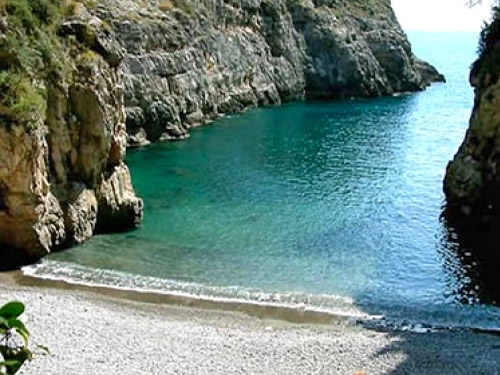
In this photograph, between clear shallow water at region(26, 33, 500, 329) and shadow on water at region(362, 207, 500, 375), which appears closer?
shadow on water at region(362, 207, 500, 375)

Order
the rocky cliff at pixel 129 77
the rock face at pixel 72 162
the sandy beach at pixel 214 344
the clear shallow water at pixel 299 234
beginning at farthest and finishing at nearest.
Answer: the rocky cliff at pixel 129 77
the rock face at pixel 72 162
the clear shallow water at pixel 299 234
the sandy beach at pixel 214 344

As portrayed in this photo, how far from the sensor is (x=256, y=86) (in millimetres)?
97688

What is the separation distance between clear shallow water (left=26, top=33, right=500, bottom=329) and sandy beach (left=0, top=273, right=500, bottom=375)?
2.58 metres

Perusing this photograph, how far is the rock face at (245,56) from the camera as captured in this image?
70.4 meters

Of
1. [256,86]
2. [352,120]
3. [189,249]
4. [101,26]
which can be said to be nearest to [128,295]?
[189,249]

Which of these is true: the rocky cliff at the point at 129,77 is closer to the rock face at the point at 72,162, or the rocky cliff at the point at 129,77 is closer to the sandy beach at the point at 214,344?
the rock face at the point at 72,162

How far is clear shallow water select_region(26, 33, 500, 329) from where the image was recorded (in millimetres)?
30062

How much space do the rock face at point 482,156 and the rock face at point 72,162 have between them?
20888mm

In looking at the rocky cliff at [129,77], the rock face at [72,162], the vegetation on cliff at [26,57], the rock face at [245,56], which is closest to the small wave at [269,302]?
the rock face at [72,162]

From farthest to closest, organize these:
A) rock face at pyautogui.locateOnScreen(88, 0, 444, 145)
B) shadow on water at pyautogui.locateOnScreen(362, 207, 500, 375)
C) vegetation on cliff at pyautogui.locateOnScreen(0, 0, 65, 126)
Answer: rock face at pyautogui.locateOnScreen(88, 0, 444, 145), vegetation on cliff at pyautogui.locateOnScreen(0, 0, 65, 126), shadow on water at pyautogui.locateOnScreen(362, 207, 500, 375)

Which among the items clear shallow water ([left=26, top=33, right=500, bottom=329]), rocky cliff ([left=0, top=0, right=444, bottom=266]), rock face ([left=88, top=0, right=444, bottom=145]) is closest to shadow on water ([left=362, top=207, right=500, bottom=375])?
clear shallow water ([left=26, top=33, right=500, bottom=329])

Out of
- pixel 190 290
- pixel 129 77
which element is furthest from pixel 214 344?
pixel 129 77

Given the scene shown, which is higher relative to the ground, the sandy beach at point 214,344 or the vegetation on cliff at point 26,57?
the vegetation on cliff at point 26,57

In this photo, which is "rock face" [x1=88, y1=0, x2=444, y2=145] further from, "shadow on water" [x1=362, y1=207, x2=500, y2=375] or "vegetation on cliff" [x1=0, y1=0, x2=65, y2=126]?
"shadow on water" [x1=362, y1=207, x2=500, y2=375]
